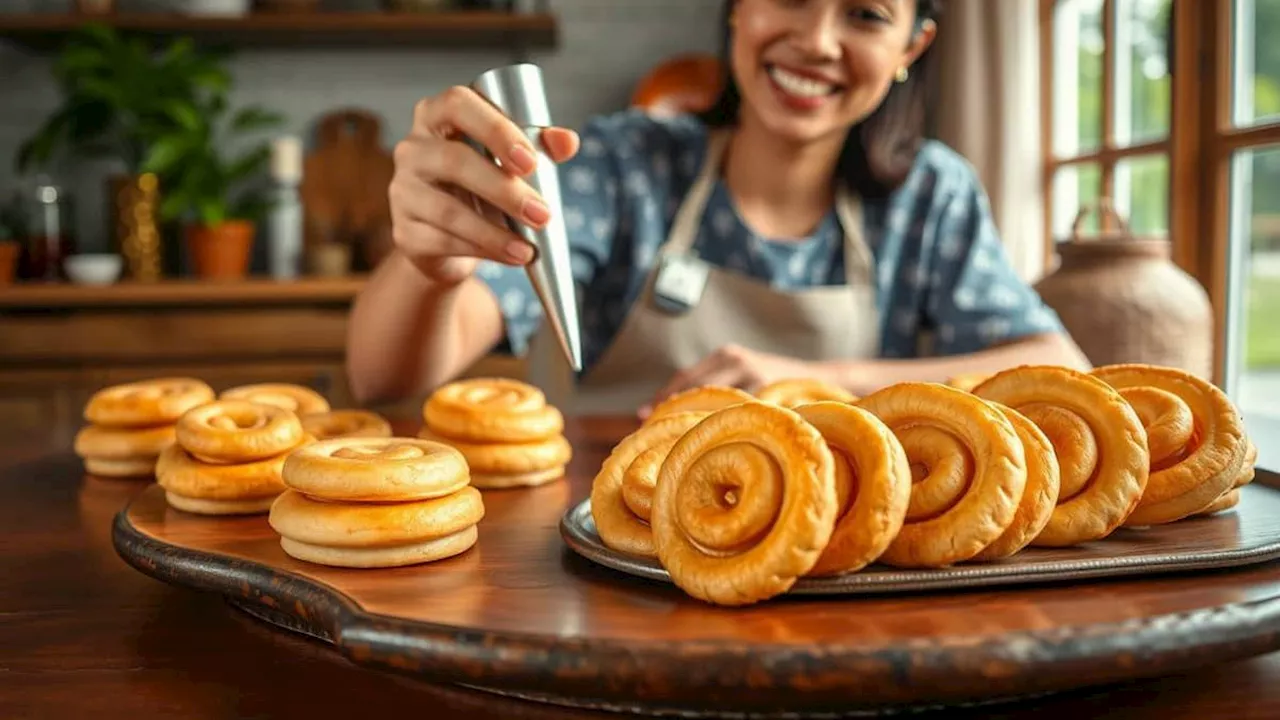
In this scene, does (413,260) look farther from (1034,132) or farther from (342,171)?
(342,171)

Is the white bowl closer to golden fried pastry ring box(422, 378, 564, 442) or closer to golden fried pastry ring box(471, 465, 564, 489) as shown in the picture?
golden fried pastry ring box(422, 378, 564, 442)

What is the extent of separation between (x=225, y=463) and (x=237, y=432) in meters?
0.03

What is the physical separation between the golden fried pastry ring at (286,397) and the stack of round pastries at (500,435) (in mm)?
156

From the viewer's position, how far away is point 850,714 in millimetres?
654

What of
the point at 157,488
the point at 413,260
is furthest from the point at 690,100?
the point at 157,488

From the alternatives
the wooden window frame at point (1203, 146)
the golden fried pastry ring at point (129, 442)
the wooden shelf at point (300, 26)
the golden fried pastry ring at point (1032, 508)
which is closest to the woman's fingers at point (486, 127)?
the golden fried pastry ring at point (129, 442)

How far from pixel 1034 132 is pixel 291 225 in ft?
8.15

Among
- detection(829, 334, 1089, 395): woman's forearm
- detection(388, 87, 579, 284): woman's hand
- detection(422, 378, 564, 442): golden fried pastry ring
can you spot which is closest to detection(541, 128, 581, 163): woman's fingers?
detection(388, 87, 579, 284): woman's hand

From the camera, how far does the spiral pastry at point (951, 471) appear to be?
2.45ft

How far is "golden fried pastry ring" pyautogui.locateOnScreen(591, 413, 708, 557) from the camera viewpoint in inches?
32.2

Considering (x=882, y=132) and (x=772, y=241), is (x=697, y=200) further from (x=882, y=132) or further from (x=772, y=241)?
(x=882, y=132)

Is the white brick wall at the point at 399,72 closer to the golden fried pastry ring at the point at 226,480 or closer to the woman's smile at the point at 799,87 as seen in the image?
the woman's smile at the point at 799,87

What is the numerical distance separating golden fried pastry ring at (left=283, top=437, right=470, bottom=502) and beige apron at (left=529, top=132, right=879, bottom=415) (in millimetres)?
1290

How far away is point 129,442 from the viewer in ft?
4.14
